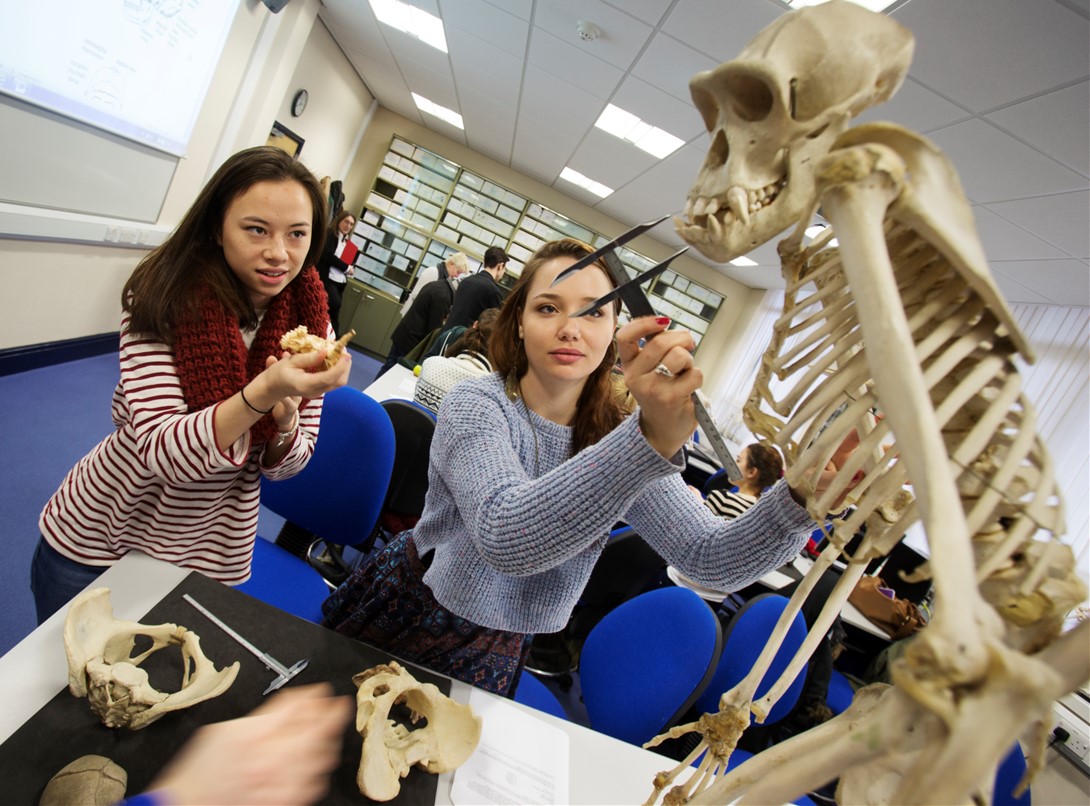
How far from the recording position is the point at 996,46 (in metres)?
2.09

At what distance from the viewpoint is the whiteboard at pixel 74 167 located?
2312mm

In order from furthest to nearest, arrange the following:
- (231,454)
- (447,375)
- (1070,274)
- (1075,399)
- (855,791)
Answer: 1. (1075,399)
2. (1070,274)
3. (447,375)
4. (231,454)
5. (855,791)

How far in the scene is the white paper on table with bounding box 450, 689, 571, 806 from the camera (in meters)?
0.82

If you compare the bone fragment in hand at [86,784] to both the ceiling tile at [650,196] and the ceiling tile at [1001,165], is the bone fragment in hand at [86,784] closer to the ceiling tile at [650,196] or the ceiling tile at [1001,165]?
the ceiling tile at [1001,165]

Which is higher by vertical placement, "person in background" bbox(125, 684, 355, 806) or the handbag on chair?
"person in background" bbox(125, 684, 355, 806)

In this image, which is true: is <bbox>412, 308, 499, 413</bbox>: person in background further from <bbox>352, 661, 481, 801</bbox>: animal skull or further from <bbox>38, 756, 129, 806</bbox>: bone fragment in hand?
<bbox>38, 756, 129, 806</bbox>: bone fragment in hand

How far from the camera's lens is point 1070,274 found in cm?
373

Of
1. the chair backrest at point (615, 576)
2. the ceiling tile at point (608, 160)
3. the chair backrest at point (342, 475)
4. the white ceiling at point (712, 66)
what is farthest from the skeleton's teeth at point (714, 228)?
the ceiling tile at point (608, 160)

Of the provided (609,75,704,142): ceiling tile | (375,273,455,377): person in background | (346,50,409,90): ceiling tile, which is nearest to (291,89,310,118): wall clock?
(346,50,409,90): ceiling tile

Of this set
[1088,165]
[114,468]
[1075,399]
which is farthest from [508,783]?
[1075,399]

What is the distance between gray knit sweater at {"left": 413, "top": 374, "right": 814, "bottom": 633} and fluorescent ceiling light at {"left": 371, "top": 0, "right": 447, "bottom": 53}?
4216mm

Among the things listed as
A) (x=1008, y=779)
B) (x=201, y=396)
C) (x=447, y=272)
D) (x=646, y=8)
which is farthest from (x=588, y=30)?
(x=1008, y=779)

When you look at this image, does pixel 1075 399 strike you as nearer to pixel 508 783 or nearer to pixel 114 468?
pixel 508 783

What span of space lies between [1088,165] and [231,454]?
3.48 metres
